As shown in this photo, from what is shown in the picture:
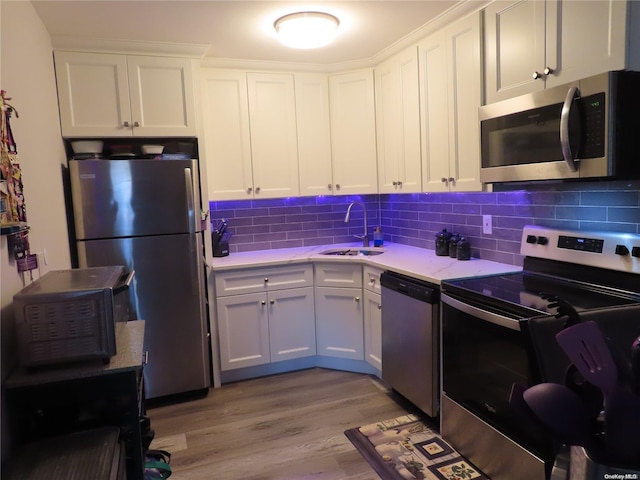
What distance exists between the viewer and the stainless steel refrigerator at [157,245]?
2750 mm

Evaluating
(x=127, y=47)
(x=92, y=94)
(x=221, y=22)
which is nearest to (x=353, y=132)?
(x=221, y=22)

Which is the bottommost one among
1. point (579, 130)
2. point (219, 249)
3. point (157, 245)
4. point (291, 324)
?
point (291, 324)

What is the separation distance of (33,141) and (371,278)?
6.86 feet

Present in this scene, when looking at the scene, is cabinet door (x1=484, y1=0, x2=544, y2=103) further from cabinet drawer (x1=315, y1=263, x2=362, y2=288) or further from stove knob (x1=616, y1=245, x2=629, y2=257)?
cabinet drawer (x1=315, y1=263, x2=362, y2=288)

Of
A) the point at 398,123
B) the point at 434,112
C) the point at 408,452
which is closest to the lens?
the point at 408,452

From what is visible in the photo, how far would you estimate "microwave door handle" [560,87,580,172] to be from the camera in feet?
5.70

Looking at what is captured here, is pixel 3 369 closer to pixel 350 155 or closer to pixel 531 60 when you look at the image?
pixel 531 60

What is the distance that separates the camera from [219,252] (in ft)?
11.3

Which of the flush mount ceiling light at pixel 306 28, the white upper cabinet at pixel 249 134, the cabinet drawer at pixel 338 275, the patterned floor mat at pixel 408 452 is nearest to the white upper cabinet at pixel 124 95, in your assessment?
the white upper cabinet at pixel 249 134

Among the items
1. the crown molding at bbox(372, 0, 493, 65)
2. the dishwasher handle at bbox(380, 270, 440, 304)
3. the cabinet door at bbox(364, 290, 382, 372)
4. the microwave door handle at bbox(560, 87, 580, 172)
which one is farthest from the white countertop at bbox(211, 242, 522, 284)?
the crown molding at bbox(372, 0, 493, 65)

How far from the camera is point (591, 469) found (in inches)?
25.7

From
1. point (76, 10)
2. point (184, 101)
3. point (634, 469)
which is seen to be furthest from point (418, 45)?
point (634, 469)

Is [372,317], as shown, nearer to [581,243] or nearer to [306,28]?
[581,243]

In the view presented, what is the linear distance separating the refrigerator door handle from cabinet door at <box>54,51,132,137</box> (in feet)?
1.57
